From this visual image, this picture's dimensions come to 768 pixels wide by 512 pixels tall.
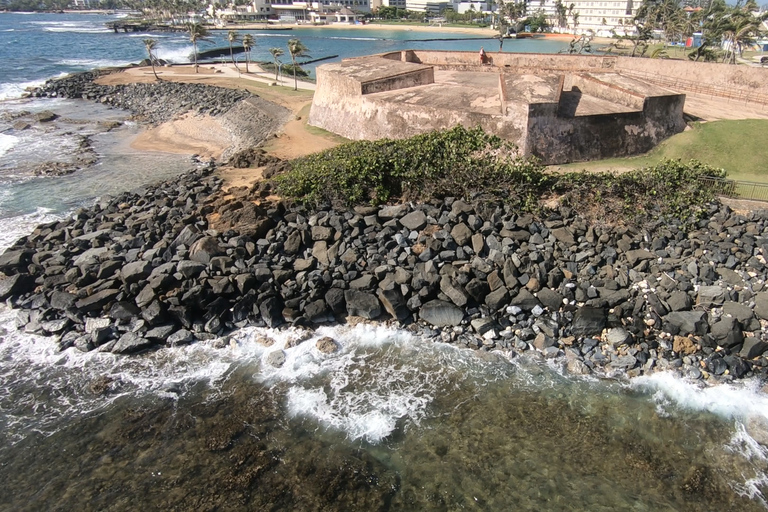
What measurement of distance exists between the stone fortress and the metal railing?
435 centimetres

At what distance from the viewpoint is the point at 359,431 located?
1022 centimetres

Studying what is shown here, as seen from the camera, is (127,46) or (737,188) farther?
(127,46)

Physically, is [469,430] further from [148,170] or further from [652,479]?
[148,170]

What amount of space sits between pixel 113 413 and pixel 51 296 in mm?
5267

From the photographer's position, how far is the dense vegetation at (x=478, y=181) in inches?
614

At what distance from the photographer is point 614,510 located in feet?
28.5

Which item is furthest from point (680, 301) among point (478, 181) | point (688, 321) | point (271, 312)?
point (271, 312)

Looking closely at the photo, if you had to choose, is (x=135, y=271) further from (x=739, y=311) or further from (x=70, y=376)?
(x=739, y=311)

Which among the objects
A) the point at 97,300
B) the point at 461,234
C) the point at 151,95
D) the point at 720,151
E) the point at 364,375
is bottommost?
the point at 364,375

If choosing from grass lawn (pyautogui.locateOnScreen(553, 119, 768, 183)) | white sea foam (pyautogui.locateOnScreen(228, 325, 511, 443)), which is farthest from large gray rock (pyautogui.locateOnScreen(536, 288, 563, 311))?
grass lawn (pyautogui.locateOnScreen(553, 119, 768, 183))

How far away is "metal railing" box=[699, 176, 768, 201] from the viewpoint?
15.4 metres

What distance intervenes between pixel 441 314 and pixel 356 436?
4.28m

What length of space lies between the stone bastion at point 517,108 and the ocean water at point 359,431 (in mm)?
10255

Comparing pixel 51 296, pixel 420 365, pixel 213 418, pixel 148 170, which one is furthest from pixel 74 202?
pixel 420 365
